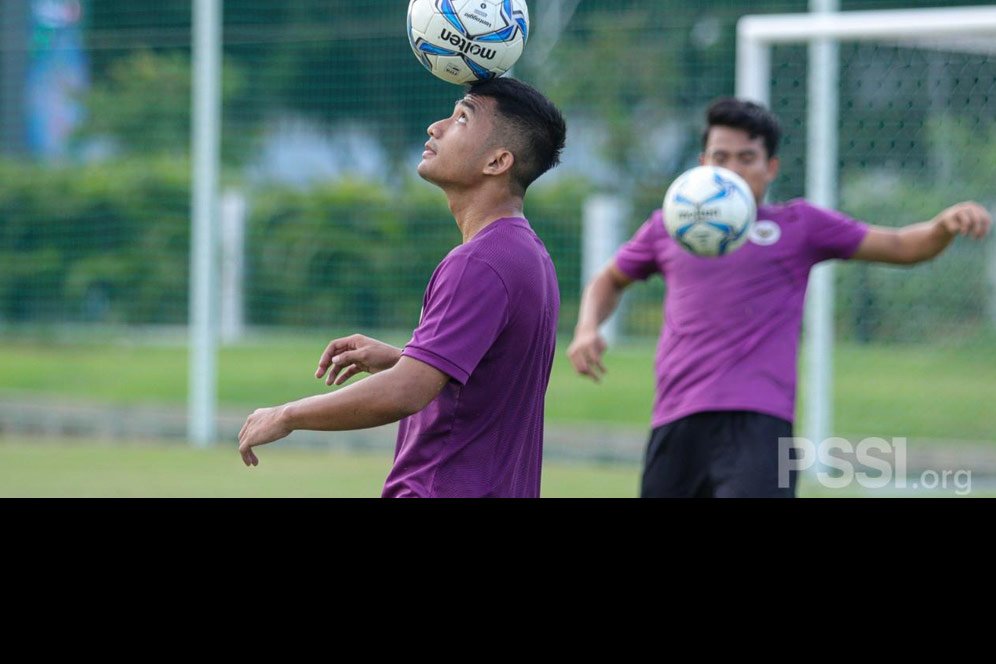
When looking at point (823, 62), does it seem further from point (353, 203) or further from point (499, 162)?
point (499, 162)

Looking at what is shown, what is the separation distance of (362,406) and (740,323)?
2595 mm

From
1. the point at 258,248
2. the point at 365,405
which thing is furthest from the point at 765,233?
the point at 258,248

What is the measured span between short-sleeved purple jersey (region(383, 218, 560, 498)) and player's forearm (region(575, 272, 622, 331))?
2286 millimetres

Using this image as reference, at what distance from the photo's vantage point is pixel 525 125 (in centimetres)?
378

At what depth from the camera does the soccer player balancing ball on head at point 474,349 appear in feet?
11.1

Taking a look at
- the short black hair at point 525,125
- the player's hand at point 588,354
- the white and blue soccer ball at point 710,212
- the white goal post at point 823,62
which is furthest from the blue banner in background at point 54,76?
the short black hair at point 525,125

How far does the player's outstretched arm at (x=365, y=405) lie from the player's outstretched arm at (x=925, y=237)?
2980 millimetres

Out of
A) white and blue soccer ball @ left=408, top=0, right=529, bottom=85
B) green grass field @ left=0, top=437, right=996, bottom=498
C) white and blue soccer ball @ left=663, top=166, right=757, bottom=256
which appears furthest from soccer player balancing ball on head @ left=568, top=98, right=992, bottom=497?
green grass field @ left=0, top=437, right=996, bottom=498
